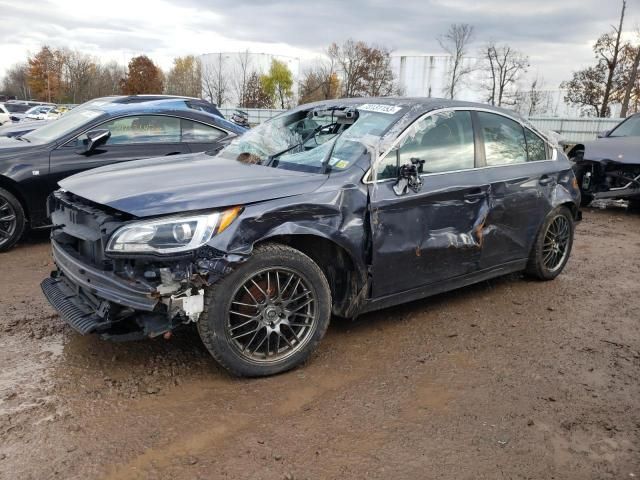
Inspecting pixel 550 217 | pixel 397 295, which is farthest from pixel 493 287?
pixel 397 295

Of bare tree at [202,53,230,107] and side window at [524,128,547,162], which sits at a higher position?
bare tree at [202,53,230,107]

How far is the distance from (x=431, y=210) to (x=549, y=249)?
195 centimetres

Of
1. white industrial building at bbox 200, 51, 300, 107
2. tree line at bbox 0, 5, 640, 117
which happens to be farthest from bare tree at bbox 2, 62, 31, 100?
white industrial building at bbox 200, 51, 300, 107

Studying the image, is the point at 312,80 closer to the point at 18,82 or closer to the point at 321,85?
the point at 321,85

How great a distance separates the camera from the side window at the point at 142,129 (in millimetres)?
6414

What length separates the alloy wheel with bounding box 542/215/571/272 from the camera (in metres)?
5.13

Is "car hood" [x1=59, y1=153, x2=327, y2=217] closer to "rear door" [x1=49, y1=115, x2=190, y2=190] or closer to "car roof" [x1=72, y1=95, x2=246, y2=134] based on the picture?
"rear door" [x1=49, y1=115, x2=190, y2=190]

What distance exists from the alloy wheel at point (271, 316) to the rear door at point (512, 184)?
69.6 inches

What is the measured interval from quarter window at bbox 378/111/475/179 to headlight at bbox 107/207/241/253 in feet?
4.26

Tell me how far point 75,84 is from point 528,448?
75.6m

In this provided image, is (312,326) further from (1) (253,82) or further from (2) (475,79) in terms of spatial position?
(1) (253,82)

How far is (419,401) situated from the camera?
314 cm

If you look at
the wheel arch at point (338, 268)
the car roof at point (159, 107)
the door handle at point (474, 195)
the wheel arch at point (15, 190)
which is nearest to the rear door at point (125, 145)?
the car roof at point (159, 107)

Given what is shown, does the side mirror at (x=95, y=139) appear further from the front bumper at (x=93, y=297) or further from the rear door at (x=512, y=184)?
the rear door at (x=512, y=184)
